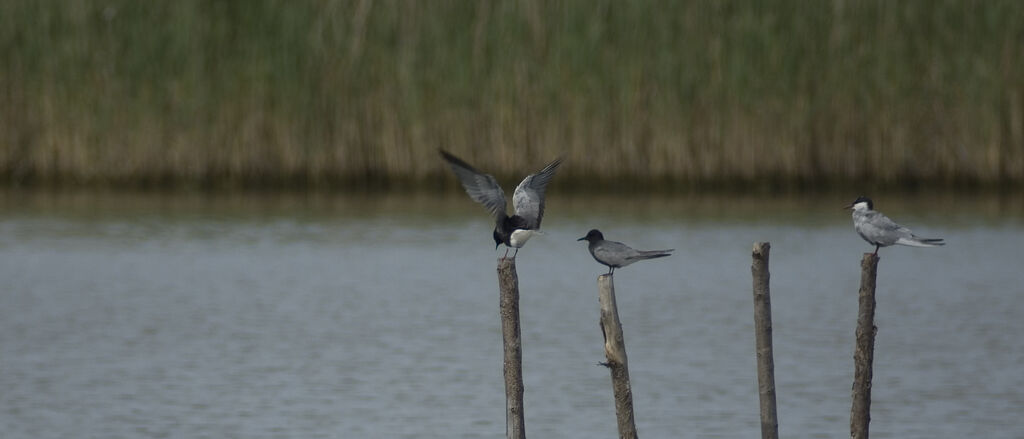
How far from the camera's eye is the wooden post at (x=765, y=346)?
22.3 feet

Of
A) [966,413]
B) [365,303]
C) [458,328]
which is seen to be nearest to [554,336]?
[458,328]

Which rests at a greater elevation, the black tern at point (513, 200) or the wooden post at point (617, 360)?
the black tern at point (513, 200)

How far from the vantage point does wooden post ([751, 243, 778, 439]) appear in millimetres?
6793

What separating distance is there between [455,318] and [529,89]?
6592 mm

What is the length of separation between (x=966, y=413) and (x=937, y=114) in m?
10.0

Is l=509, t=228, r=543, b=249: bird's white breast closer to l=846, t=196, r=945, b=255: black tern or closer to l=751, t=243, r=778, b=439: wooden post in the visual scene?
l=751, t=243, r=778, b=439: wooden post

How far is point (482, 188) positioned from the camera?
7387 millimetres

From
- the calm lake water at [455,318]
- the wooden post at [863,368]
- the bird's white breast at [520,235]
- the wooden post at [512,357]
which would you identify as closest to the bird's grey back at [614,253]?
the bird's white breast at [520,235]

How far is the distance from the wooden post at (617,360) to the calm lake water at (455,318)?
1.46 metres

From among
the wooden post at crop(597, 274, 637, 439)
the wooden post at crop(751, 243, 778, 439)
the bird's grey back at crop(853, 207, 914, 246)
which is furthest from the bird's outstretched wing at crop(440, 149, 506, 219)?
the bird's grey back at crop(853, 207, 914, 246)

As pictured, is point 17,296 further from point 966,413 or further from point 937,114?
point 937,114

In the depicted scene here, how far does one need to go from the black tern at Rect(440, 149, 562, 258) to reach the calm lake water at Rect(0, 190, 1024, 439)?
1.32m

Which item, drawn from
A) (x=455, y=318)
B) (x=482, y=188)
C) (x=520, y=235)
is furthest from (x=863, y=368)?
(x=455, y=318)

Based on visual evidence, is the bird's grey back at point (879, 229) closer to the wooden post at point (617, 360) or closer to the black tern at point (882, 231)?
Answer: the black tern at point (882, 231)
